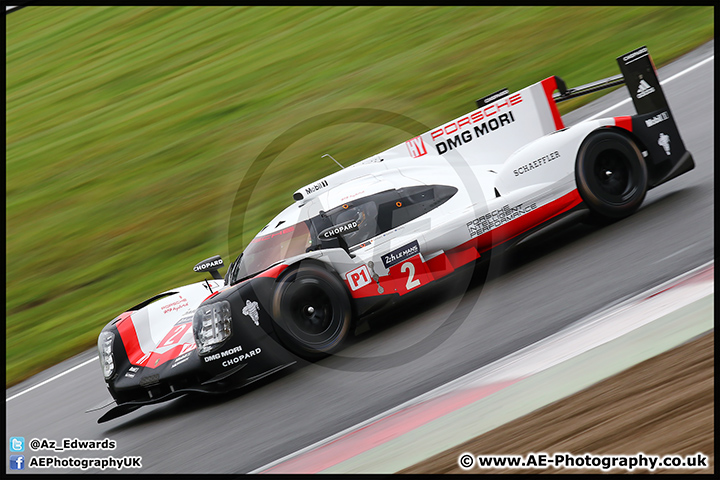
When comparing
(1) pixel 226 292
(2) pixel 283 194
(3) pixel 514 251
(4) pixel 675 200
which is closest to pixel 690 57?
(4) pixel 675 200

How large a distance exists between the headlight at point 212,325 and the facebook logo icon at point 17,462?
58.8 inches

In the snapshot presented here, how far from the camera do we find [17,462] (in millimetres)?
5207

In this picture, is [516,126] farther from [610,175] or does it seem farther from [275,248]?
[275,248]

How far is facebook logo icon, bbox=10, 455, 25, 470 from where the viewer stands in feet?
16.8

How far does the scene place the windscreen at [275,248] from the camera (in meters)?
5.58

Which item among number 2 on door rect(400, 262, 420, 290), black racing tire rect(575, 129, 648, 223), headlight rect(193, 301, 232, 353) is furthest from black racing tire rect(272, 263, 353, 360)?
black racing tire rect(575, 129, 648, 223)

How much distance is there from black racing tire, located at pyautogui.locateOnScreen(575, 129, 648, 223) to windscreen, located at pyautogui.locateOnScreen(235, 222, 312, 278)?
2.21 meters

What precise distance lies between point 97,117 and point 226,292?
8.56m

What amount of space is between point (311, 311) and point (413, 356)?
789 mm

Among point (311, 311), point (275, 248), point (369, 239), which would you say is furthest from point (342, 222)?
point (311, 311)

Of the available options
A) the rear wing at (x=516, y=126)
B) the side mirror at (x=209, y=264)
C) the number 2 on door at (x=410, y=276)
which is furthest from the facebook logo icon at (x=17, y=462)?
the number 2 on door at (x=410, y=276)

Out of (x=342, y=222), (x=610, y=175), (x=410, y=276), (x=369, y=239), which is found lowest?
(x=410, y=276)

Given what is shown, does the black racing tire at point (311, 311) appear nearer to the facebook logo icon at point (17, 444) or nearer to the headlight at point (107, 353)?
the headlight at point (107, 353)

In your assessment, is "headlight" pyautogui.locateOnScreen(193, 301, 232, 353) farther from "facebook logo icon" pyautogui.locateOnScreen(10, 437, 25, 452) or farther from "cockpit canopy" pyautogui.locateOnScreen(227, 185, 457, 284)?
"facebook logo icon" pyautogui.locateOnScreen(10, 437, 25, 452)
